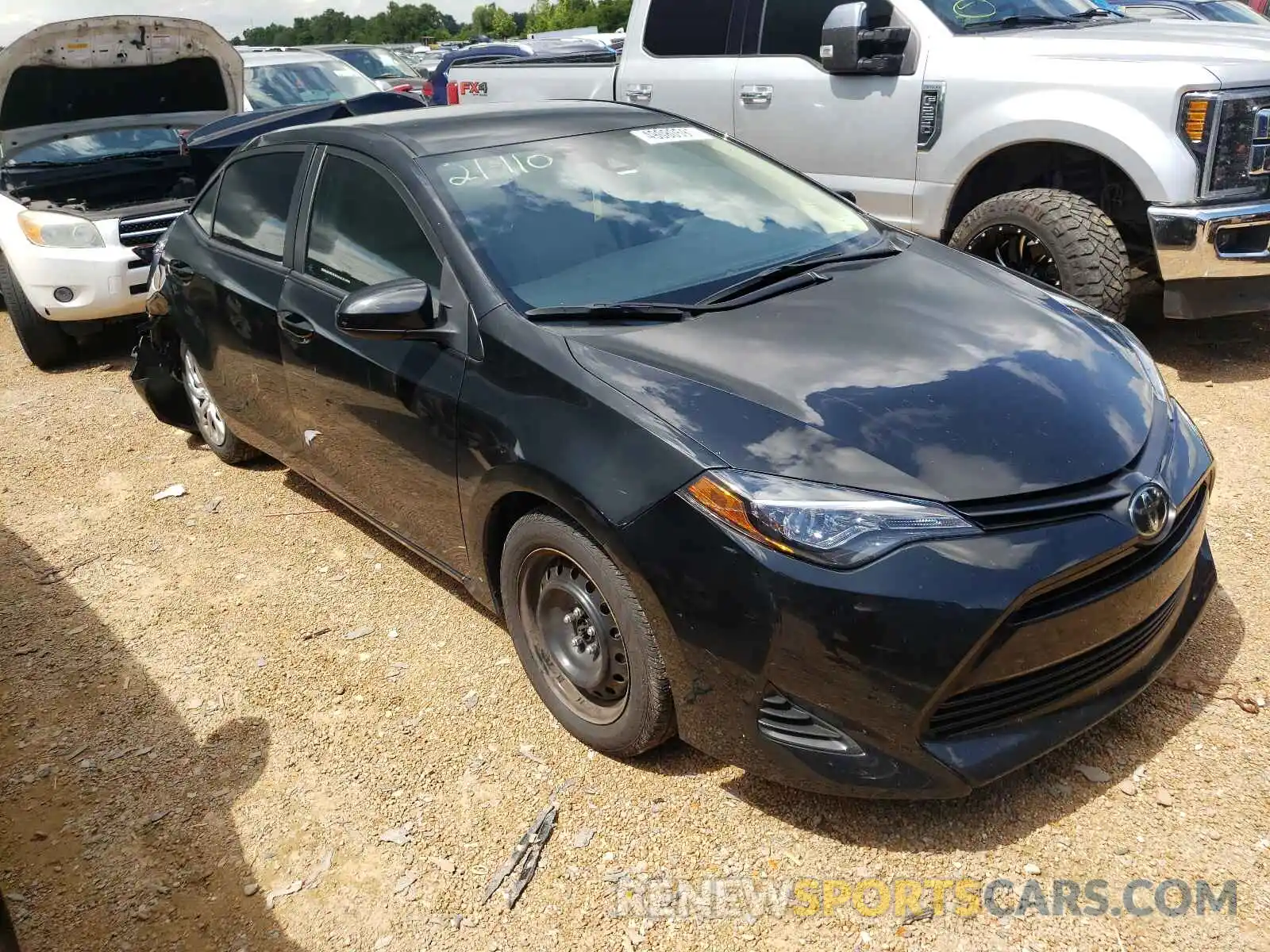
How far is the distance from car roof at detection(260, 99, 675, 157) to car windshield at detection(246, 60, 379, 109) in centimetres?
705

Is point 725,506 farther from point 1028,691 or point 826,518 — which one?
point 1028,691

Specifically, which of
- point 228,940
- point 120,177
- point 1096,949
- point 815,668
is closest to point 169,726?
point 228,940

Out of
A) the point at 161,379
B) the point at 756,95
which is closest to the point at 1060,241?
the point at 756,95

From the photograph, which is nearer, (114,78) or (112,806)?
(112,806)

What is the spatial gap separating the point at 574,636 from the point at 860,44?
13.9 feet

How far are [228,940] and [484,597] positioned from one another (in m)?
1.17

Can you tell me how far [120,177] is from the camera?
294 inches

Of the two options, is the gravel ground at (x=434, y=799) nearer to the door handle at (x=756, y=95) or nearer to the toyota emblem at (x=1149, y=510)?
the toyota emblem at (x=1149, y=510)

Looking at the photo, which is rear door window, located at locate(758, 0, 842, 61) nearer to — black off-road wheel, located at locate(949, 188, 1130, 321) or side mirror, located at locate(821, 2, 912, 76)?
side mirror, located at locate(821, 2, 912, 76)

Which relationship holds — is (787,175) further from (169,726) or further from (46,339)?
(46,339)

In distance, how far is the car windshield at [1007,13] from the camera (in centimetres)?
567

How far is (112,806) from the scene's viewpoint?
9.67 ft

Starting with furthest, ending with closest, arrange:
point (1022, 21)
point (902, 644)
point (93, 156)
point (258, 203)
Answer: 1. point (93, 156)
2. point (1022, 21)
3. point (258, 203)
4. point (902, 644)

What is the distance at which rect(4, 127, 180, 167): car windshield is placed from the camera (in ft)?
23.4
